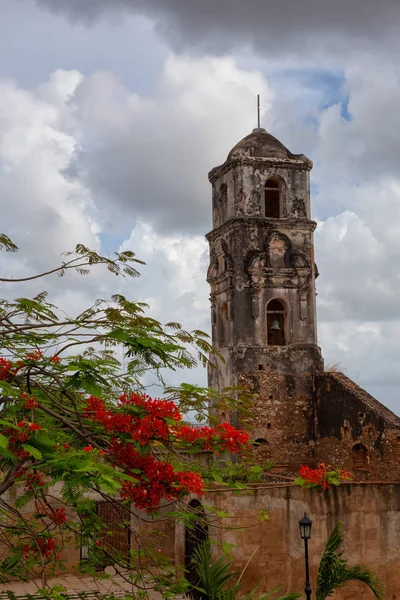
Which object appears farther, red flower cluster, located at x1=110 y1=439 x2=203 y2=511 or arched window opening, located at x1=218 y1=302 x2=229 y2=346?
arched window opening, located at x1=218 y1=302 x2=229 y2=346

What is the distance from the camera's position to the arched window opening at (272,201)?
20766 mm

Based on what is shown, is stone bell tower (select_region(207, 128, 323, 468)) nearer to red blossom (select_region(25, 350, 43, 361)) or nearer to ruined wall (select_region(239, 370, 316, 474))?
ruined wall (select_region(239, 370, 316, 474))

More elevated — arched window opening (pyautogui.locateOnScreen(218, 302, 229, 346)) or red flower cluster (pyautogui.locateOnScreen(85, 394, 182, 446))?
arched window opening (pyautogui.locateOnScreen(218, 302, 229, 346))

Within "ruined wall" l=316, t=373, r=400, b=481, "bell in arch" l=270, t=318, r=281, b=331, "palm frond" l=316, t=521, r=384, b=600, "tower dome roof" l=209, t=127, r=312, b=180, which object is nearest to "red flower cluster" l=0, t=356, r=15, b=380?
"palm frond" l=316, t=521, r=384, b=600

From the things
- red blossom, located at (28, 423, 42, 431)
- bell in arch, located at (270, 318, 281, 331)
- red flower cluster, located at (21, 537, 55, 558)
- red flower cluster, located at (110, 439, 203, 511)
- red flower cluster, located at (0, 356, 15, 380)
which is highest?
bell in arch, located at (270, 318, 281, 331)

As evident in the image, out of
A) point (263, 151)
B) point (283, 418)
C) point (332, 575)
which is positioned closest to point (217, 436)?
point (332, 575)

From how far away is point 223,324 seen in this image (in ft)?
67.3

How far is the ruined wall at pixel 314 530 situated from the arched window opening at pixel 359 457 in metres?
4.71

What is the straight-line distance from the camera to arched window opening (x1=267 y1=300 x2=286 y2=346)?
789 inches

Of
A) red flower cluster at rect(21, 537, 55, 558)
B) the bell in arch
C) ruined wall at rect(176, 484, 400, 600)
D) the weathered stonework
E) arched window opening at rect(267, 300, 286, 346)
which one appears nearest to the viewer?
red flower cluster at rect(21, 537, 55, 558)

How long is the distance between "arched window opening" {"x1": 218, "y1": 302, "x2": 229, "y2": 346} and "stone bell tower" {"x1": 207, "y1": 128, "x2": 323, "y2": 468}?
14mm

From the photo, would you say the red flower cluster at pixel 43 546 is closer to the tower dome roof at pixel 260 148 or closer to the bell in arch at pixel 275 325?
the bell in arch at pixel 275 325

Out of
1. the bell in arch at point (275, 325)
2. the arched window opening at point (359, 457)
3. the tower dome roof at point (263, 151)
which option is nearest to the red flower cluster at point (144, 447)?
the arched window opening at point (359, 457)

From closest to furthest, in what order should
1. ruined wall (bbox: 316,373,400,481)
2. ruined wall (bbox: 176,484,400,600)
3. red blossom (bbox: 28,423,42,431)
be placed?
red blossom (bbox: 28,423,42,431)
ruined wall (bbox: 176,484,400,600)
ruined wall (bbox: 316,373,400,481)
